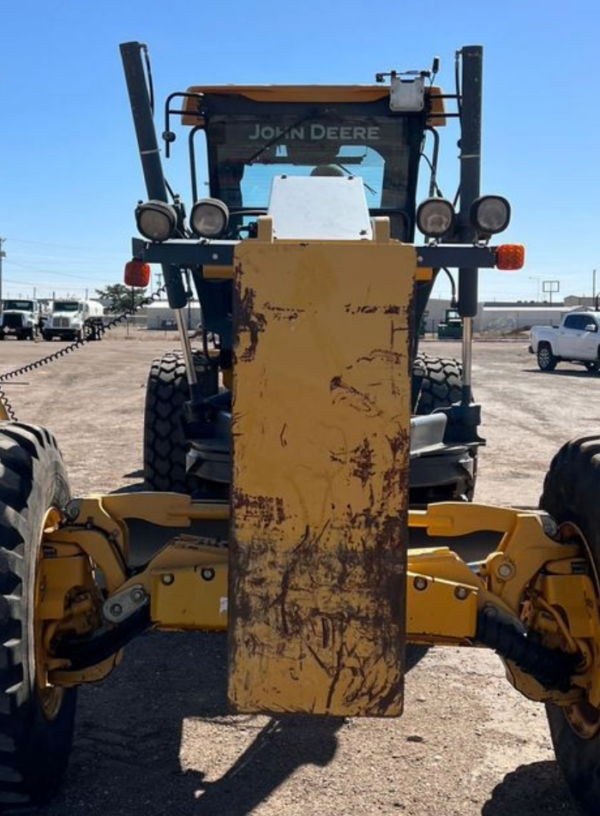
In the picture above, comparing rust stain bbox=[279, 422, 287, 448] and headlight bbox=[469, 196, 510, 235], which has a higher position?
headlight bbox=[469, 196, 510, 235]

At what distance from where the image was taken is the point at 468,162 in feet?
16.1

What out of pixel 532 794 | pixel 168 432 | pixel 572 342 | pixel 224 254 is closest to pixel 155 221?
pixel 224 254

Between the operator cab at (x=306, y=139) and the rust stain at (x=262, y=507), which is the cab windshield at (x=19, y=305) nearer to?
the operator cab at (x=306, y=139)

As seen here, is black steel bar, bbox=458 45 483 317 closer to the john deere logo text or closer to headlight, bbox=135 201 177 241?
the john deere logo text

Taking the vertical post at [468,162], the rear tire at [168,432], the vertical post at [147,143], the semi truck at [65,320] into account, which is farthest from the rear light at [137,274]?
the semi truck at [65,320]

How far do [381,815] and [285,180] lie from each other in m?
2.45

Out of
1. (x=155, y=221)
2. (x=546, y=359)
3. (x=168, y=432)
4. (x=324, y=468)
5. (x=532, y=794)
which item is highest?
(x=155, y=221)

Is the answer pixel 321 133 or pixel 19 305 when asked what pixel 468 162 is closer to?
pixel 321 133

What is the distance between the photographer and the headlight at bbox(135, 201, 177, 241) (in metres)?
3.97

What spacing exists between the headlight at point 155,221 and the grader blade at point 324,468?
141 centimetres

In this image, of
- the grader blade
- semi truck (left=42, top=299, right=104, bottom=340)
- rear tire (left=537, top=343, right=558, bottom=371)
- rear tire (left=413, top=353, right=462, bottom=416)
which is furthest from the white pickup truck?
the grader blade

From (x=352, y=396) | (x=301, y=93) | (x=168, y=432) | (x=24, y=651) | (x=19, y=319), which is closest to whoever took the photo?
(x=352, y=396)

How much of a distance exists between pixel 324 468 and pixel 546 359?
86.1 feet

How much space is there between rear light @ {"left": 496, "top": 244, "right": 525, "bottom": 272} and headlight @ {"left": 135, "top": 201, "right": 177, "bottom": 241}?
1375 millimetres
